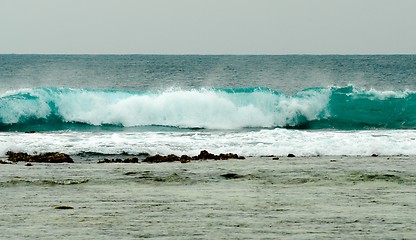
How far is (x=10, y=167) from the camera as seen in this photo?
13953mm

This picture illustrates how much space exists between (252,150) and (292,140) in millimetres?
2146

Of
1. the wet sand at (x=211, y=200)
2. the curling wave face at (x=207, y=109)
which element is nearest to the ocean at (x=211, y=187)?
the wet sand at (x=211, y=200)

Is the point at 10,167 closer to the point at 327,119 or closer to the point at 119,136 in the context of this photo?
the point at 119,136

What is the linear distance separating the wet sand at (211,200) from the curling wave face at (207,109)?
1712 centimetres

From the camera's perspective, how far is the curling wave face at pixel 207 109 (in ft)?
104

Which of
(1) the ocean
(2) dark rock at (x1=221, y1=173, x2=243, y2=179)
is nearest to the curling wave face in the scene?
(1) the ocean

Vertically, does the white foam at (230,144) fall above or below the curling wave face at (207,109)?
below

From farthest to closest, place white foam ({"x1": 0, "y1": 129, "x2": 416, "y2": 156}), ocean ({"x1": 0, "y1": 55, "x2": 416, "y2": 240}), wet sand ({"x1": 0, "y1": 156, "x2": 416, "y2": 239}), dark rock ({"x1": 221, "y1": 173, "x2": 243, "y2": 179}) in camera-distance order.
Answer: white foam ({"x1": 0, "y1": 129, "x2": 416, "y2": 156}) < dark rock ({"x1": 221, "y1": 173, "x2": 243, "y2": 179}) < ocean ({"x1": 0, "y1": 55, "x2": 416, "y2": 240}) < wet sand ({"x1": 0, "y1": 156, "x2": 416, "y2": 239})

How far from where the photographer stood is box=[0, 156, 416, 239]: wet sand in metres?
7.79

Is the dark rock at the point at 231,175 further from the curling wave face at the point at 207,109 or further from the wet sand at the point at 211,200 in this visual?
the curling wave face at the point at 207,109

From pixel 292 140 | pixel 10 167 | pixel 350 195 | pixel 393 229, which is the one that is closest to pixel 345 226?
pixel 393 229

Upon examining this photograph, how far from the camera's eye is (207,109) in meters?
33.2

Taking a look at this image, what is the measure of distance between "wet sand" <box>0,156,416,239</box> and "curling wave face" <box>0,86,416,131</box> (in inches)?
674

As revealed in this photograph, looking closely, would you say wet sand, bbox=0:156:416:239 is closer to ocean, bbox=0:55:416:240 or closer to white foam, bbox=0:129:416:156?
ocean, bbox=0:55:416:240
